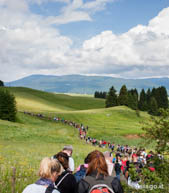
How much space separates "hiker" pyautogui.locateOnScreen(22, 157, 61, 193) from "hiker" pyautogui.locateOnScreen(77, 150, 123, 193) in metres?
0.58

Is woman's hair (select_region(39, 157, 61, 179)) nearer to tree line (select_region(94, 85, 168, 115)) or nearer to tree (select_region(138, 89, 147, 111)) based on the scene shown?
tree line (select_region(94, 85, 168, 115))

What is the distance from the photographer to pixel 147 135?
848 centimetres

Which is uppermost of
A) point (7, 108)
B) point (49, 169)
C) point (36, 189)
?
point (49, 169)

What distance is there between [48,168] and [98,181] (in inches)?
39.6

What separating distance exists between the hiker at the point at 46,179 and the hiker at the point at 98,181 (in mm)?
585

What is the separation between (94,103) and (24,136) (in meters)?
106

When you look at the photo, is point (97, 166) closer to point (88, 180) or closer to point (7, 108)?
point (88, 180)

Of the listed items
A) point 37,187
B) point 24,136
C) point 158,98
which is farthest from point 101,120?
point 37,187

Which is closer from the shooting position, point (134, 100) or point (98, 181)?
point (98, 181)

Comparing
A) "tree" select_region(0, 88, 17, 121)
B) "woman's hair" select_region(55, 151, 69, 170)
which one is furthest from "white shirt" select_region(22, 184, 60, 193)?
"tree" select_region(0, 88, 17, 121)

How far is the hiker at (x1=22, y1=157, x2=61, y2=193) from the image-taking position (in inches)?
176

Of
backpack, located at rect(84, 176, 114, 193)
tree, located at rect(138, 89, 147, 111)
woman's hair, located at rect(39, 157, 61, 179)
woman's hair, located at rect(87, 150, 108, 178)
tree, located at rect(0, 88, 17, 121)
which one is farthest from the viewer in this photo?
tree, located at rect(138, 89, 147, 111)

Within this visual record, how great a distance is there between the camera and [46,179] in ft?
15.4

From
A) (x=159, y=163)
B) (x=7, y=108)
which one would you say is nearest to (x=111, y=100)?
(x=7, y=108)
